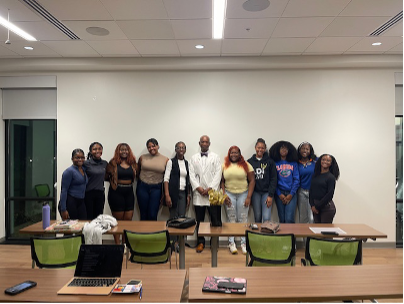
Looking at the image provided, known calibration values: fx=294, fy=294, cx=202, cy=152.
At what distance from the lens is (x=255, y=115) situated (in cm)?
535

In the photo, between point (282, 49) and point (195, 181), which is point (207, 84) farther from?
point (195, 181)

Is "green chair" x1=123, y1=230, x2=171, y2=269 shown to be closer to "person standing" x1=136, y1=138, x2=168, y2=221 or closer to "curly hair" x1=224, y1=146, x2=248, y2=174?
"person standing" x1=136, y1=138, x2=168, y2=221

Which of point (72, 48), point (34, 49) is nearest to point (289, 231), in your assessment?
point (72, 48)

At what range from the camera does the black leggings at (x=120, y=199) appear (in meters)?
4.79

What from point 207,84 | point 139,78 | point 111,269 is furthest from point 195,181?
point 111,269

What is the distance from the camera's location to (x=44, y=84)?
17.7ft

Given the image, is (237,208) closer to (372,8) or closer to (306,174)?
(306,174)

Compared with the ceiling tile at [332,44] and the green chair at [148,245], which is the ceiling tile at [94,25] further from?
the ceiling tile at [332,44]

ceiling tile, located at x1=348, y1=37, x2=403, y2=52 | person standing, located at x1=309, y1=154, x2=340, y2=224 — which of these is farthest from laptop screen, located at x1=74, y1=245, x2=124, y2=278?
ceiling tile, located at x1=348, y1=37, x2=403, y2=52

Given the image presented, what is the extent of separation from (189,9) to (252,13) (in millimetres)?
741

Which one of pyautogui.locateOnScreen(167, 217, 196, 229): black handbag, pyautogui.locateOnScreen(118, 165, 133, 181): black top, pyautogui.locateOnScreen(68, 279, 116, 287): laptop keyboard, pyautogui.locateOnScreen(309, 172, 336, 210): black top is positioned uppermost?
pyautogui.locateOnScreen(118, 165, 133, 181): black top

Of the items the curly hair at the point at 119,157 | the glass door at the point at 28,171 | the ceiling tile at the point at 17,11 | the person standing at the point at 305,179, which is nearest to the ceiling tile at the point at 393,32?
the person standing at the point at 305,179

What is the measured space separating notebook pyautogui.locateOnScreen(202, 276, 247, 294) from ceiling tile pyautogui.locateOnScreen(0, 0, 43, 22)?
11.2 ft

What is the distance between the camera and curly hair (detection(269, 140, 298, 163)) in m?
5.12
